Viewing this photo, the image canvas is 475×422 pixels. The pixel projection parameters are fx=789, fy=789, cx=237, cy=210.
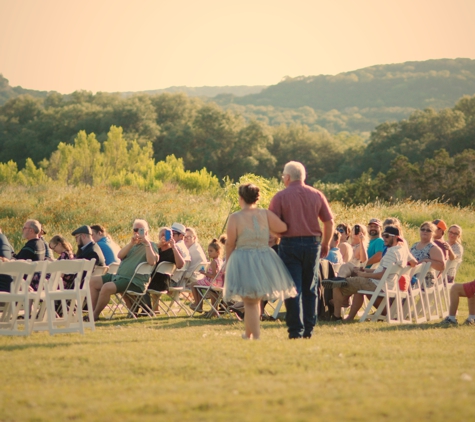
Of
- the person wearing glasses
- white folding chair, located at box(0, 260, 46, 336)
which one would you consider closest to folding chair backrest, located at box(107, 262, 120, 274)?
white folding chair, located at box(0, 260, 46, 336)

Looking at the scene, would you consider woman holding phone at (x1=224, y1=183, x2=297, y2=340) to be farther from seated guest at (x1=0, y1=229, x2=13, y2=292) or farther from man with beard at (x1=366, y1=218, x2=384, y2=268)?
man with beard at (x1=366, y1=218, x2=384, y2=268)

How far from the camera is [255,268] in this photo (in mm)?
7762

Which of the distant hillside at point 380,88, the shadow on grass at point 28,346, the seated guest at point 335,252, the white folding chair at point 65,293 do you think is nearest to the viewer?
the shadow on grass at point 28,346

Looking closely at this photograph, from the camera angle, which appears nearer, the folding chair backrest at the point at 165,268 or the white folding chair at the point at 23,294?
the white folding chair at the point at 23,294

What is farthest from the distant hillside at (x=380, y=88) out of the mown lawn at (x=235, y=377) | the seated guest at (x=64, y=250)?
the mown lawn at (x=235, y=377)

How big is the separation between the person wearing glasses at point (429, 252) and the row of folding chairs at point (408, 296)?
15 centimetres

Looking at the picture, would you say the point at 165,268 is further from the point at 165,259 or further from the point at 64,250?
the point at 64,250

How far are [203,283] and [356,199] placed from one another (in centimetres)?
3200

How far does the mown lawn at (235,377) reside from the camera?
4.73m

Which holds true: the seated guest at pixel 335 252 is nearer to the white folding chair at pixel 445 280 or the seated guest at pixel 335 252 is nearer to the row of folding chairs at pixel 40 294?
the white folding chair at pixel 445 280

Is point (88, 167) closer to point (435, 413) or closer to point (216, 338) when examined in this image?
point (216, 338)

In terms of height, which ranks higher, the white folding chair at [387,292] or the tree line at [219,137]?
the tree line at [219,137]

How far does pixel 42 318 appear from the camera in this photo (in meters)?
9.95

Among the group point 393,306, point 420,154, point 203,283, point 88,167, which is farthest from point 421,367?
point 420,154
